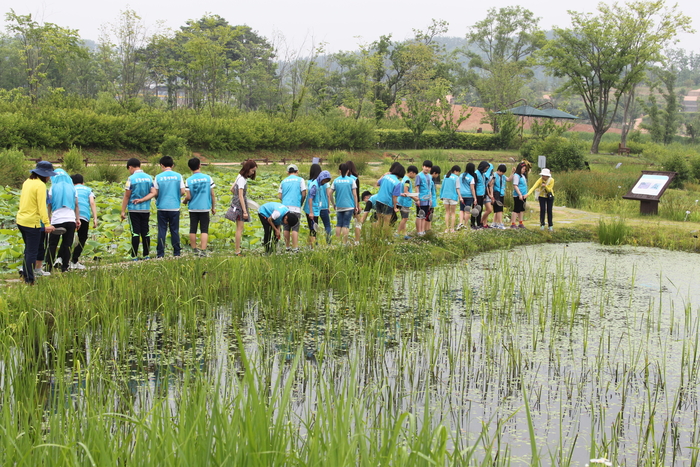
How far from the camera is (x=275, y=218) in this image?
29.1 ft

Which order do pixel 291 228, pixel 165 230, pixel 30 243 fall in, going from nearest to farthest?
pixel 30 243
pixel 165 230
pixel 291 228

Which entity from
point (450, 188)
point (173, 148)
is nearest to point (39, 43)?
point (173, 148)

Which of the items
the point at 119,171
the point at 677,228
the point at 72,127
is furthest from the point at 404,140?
the point at 677,228

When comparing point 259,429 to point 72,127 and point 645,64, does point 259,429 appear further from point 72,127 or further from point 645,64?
point 645,64

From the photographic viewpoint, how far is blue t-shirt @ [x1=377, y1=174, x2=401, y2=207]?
10227 mm

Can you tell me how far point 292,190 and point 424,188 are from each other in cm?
270

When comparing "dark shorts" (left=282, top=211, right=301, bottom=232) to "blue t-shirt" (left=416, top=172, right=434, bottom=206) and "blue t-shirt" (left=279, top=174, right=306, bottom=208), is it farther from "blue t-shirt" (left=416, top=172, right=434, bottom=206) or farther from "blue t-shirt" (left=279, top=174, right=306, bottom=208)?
"blue t-shirt" (left=416, top=172, right=434, bottom=206)

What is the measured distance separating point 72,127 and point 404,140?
17427 mm

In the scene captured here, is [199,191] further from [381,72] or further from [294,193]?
[381,72]

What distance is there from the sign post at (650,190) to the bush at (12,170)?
44.5ft

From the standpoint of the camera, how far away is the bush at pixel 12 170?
14.6 metres

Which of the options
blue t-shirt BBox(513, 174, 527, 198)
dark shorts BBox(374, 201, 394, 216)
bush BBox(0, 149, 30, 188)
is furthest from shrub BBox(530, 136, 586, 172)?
bush BBox(0, 149, 30, 188)

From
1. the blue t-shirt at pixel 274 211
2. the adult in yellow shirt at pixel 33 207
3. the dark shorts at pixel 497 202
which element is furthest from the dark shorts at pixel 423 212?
Answer: the adult in yellow shirt at pixel 33 207

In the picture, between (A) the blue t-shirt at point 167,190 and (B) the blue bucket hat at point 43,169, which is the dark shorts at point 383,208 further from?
(B) the blue bucket hat at point 43,169
